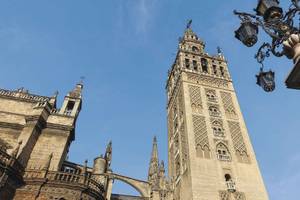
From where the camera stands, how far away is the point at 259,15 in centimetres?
631

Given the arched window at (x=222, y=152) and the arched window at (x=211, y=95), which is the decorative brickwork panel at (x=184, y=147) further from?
the arched window at (x=211, y=95)

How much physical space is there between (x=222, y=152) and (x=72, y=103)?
45.3ft

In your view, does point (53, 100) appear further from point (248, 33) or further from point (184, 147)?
point (248, 33)

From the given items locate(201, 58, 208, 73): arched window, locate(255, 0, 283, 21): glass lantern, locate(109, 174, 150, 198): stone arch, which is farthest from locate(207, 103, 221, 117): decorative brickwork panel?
locate(255, 0, 283, 21): glass lantern

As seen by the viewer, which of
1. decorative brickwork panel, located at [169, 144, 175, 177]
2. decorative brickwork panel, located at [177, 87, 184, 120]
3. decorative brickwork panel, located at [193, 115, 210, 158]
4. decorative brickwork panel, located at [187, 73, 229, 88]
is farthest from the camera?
decorative brickwork panel, located at [187, 73, 229, 88]

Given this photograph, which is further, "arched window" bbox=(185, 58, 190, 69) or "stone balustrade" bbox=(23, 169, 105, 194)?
"arched window" bbox=(185, 58, 190, 69)

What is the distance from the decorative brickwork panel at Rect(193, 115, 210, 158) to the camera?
74.8 feet

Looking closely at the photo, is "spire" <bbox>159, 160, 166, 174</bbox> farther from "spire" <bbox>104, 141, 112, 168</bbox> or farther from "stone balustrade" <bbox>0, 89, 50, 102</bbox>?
"stone balustrade" <bbox>0, 89, 50, 102</bbox>

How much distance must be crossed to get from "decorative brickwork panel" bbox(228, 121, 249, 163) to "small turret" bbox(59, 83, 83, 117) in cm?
1453

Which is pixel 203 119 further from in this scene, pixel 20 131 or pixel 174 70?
pixel 20 131

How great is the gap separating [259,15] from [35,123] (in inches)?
608

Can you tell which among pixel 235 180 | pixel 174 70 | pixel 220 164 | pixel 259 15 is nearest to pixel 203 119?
pixel 220 164

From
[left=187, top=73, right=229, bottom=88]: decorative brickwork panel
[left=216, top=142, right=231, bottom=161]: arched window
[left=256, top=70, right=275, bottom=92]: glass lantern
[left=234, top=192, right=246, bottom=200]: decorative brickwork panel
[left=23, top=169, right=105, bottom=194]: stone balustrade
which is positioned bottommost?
[left=256, top=70, right=275, bottom=92]: glass lantern

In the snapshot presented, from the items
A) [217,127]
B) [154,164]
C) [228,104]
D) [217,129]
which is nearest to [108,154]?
[154,164]
